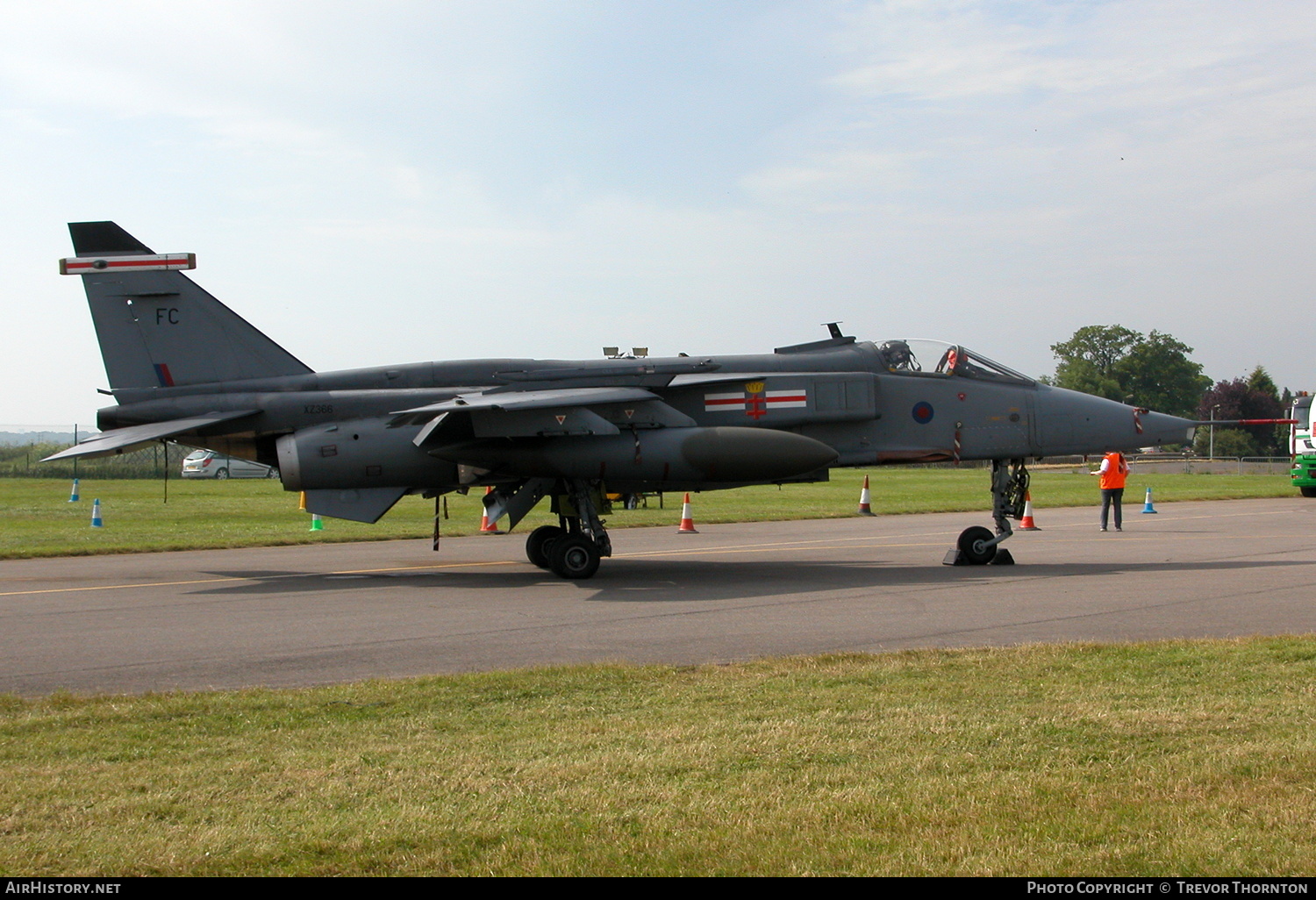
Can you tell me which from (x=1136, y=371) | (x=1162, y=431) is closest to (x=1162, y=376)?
(x=1136, y=371)

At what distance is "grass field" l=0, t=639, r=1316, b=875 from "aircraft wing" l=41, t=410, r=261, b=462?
27.2ft

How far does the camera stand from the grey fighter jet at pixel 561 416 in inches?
556

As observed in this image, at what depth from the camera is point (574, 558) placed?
1443 centimetres

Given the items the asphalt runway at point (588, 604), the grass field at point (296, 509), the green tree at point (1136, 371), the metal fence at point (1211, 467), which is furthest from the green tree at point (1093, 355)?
the asphalt runway at point (588, 604)

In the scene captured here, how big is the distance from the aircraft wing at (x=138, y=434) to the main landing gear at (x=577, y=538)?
4.33 m

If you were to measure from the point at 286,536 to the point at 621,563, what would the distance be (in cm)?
747

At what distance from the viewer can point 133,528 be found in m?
22.9

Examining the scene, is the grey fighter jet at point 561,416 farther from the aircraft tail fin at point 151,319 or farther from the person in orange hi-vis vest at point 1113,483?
the person in orange hi-vis vest at point 1113,483

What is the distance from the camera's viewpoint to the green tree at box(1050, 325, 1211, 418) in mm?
115750

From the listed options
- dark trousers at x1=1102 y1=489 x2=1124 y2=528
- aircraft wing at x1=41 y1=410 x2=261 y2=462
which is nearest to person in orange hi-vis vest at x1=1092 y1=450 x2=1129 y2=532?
dark trousers at x1=1102 y1=489 x2=1124 y2=528
